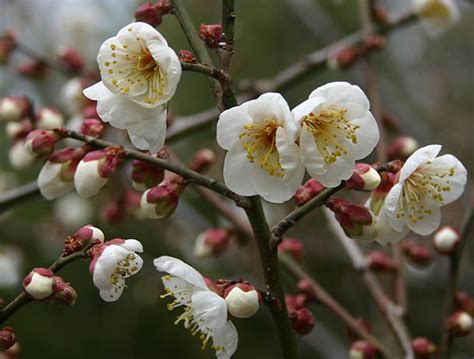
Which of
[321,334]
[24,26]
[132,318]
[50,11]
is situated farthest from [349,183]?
[50,11]

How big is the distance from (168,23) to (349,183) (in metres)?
4.43

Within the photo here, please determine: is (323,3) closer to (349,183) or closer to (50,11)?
(50,11)

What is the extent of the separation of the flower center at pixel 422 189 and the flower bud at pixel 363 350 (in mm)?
363

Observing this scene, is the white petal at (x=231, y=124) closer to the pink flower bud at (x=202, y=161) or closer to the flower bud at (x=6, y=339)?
the flower bud at (x=6, y=339)

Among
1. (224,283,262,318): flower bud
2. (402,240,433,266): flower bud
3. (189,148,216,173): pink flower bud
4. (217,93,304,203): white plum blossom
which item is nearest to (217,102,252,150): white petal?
(217,93,304,203): white plum blossom

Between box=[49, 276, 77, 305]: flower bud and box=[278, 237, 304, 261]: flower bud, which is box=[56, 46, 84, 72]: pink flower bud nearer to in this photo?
box=[278, 237, 304, 261]: flower bud

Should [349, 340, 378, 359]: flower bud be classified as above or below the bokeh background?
above

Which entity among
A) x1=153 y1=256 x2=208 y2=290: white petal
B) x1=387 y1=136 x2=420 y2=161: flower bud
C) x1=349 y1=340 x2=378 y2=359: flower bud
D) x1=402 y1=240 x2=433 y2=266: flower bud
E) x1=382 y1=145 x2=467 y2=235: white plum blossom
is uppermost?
x1=153 y1=256 x2=208 y2=290: white petal

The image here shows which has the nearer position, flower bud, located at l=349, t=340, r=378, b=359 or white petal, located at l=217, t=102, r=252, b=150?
white petal, located at l=217, t=102, r=252, b=150

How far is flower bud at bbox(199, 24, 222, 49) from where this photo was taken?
101 cm

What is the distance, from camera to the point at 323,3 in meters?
5.15

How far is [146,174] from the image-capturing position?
1120 mm

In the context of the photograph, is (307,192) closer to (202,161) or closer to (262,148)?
(262,148)

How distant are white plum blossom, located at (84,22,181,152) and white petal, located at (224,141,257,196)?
0.34ft
